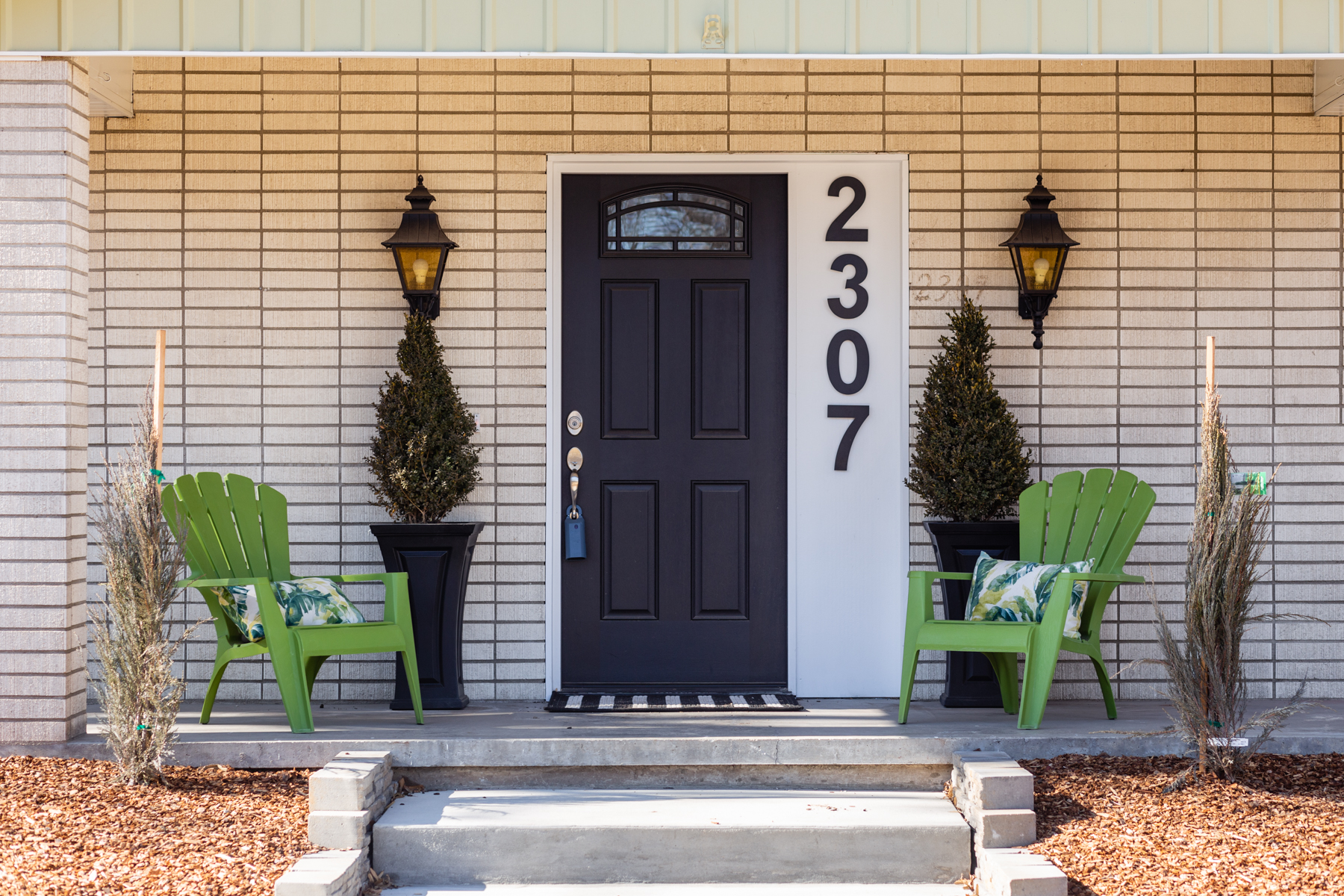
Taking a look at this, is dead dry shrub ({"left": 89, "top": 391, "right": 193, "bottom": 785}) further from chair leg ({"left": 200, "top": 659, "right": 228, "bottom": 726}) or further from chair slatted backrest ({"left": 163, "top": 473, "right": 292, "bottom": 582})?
chair leg ({"left": 200, "top": 659, "right": 228, "bottom": 726})

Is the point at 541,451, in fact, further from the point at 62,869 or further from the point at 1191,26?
the point at 1191,26

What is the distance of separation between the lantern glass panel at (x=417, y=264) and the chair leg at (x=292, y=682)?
4.91 ft

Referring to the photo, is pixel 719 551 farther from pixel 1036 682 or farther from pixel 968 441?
pixel 1036 682

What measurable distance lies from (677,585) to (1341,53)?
9.65 ft

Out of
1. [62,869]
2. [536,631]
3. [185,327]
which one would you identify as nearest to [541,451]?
[536,631]

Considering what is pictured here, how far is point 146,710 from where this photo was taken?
345cm

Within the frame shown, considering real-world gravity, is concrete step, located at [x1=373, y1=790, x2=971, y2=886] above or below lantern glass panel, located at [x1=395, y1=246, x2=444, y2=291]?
below

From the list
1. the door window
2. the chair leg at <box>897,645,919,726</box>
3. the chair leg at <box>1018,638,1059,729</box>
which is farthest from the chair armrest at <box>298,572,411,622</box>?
the chair leg at <box>1018,638,1059,729</box>

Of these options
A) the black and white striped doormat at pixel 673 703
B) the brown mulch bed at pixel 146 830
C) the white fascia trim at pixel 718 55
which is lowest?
the brown mulch bed at pixel 146 830

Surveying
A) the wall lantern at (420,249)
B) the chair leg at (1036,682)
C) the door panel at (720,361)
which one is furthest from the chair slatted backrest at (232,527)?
the chair leg at (1036,682)

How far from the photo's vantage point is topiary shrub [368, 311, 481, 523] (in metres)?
4.39

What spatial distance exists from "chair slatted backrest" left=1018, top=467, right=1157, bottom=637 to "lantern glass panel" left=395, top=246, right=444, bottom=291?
7.87ft

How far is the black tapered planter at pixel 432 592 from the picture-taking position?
439 centimetres

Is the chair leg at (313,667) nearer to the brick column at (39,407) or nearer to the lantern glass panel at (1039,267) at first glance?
the brick column at (39,407)
